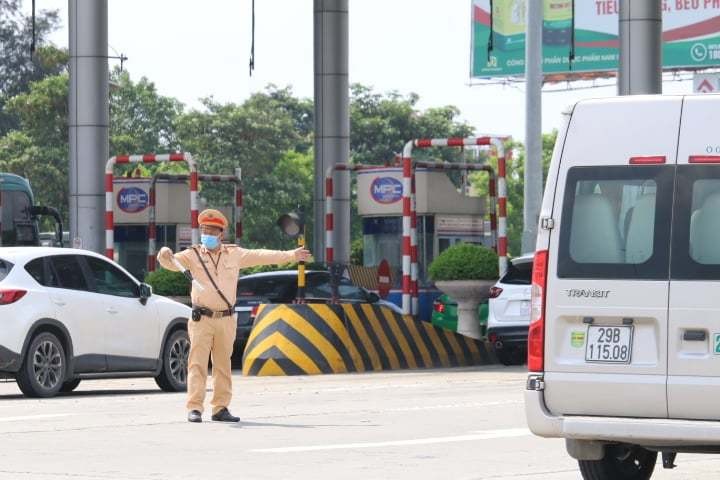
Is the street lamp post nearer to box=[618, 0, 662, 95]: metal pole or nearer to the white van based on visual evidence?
box=[618, 0, 662, 95]: metal pole

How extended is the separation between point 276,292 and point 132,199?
10.8 meters

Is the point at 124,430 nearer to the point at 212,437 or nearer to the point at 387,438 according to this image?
the point at 212,437

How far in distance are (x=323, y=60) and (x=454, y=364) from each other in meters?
15.2

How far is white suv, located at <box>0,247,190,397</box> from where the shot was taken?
19359 mm

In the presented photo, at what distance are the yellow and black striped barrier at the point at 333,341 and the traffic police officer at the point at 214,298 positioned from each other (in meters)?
7.94

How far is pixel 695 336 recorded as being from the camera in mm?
10164

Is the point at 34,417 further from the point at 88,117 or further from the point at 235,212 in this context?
the point at 235,212

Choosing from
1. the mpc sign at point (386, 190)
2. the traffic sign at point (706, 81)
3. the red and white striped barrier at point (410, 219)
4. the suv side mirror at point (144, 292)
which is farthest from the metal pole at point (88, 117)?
the traffic sign at point (706, 81)

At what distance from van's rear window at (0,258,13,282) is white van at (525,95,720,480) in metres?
9.97

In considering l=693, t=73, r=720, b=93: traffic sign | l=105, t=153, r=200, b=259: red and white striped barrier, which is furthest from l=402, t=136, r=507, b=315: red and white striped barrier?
l=693, t=73, r=720, b=93: traffic sign

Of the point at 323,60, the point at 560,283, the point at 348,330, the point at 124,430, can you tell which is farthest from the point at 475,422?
the point at 323,60

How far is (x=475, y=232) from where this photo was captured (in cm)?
3703

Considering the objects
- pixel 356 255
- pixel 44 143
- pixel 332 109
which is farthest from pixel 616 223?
pixel 44 143

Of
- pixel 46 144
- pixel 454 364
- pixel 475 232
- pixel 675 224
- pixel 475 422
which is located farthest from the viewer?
pixel 46 144
